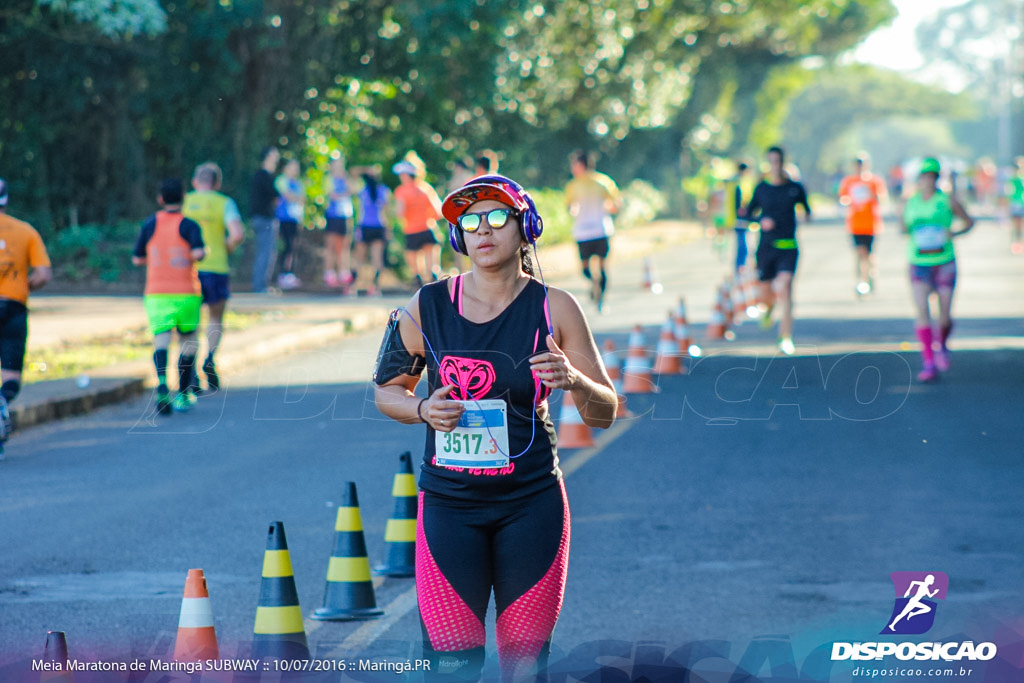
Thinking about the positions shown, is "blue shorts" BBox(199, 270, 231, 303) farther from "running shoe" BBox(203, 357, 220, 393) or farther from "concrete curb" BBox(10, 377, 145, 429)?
"concrete curb" BBox(10, 377, 145, 429)

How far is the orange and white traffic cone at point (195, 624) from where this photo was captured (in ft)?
17.1

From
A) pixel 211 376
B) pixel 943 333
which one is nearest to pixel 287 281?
pixel 211 376

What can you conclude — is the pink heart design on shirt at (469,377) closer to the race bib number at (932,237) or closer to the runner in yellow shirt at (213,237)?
the runner in yellow shirt at (213,237)

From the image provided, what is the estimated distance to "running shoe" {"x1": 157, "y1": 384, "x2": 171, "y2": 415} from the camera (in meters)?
12.5

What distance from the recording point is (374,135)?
29.2 metres

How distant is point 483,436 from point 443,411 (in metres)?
0.15

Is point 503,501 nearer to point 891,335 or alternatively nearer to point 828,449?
point 828,449

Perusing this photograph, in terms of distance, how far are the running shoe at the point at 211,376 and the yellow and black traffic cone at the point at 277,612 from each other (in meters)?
7.87

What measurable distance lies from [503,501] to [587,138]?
40.8 metres

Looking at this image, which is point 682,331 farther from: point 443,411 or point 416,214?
point 443,411

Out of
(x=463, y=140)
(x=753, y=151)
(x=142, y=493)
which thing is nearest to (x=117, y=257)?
(x=463, y=140)

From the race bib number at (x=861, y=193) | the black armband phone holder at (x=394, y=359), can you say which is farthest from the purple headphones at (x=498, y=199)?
the race bib number at (x=861, y=193)

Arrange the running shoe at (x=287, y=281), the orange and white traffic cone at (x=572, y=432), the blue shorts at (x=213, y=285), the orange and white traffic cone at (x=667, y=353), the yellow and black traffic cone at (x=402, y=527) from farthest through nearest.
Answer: the running shoe at (x=287, y=281) < the orange and white traffic cone at (x=667, y=353) < the blue shorts at (x=213, y=285) < the orange and white traffic cone at (x=572, y=432) < the yellow and black traffic cone at (x=402, y=527)

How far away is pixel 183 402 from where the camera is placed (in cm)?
1285
